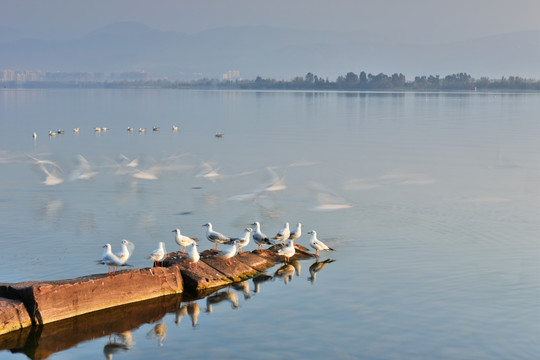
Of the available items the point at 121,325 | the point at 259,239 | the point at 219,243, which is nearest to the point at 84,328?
the point at 121,325

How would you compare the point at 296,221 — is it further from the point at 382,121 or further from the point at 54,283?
the point at 382,121

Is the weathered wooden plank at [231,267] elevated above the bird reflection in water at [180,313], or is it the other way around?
the weathered wooden plank at [231,267]

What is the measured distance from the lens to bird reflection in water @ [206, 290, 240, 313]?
16266 millimetres

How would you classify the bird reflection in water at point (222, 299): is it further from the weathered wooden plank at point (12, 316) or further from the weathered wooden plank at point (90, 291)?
the weathered wooden plank at point (12, 316)

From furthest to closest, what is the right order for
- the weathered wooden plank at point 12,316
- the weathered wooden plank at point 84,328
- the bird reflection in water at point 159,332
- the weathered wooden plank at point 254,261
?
the weathered wooden plank at point 254,261
the bird reflection in water at point 159,332
the weathered wooden plank at point 12,316
the weathered wooden plank at point 84,328

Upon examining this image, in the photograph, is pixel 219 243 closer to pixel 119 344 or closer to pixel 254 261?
pixel 254 261

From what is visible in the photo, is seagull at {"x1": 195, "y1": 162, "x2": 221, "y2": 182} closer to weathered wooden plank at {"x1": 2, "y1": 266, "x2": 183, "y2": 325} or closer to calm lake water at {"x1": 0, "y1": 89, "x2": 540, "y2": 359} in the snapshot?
calm lake water at {"x1": 0, "y1": 89, "x2": 540, "y2": 359}

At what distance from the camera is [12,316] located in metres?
14.1

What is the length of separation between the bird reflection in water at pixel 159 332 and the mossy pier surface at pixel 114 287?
1.08 meters

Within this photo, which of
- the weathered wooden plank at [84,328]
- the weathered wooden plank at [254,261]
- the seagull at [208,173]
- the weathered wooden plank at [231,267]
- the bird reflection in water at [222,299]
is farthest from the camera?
the seagull at [208,173]

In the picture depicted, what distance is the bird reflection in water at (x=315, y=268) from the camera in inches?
722

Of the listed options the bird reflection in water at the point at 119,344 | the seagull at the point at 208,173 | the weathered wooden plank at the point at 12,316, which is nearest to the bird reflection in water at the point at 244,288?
the bird reflection in water at the point at 119,344

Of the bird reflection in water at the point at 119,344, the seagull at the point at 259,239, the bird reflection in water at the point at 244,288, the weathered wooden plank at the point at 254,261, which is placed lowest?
the bird reflection in water at the point at 119,344

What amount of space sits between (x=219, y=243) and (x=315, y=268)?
9.87 ft
